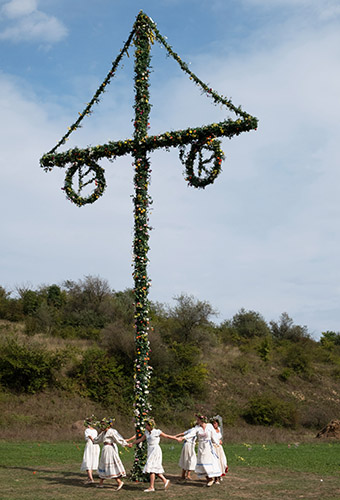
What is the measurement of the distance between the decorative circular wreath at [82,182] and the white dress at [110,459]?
6.01 metres

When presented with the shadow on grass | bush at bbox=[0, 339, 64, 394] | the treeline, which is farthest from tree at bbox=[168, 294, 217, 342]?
the shadow on grass

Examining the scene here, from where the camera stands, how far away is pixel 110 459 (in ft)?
38.2

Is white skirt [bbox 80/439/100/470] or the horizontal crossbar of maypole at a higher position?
the horizontal crossbar of maypole

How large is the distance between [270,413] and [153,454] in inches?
908

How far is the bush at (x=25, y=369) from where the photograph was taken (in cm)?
3027

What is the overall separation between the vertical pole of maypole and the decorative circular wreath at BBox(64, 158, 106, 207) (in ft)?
4.39

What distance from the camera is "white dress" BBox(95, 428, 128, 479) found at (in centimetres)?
1152

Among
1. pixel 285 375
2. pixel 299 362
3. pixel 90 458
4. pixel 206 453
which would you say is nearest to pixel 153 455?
pixel 206 453

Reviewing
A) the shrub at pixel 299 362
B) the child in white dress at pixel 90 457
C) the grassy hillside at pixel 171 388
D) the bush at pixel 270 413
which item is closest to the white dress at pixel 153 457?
the child in white dress at pixel 90 457

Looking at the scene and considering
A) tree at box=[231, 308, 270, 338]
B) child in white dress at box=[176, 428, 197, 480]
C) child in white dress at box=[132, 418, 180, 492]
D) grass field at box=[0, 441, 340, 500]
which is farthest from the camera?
tree at box=[231, 308, 270, 338]

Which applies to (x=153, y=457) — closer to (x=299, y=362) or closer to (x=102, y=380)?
(x=102, y=380)

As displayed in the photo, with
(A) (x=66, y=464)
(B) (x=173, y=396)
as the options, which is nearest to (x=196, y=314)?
(B) (x=173, y=396)

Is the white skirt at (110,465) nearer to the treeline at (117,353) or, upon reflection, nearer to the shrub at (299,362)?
the treeline at (117,353)

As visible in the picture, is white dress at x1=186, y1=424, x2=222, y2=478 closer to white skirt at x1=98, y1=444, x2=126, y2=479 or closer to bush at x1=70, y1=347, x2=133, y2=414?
white skirt at x1=98, y1=444, x2=126, y2=479
